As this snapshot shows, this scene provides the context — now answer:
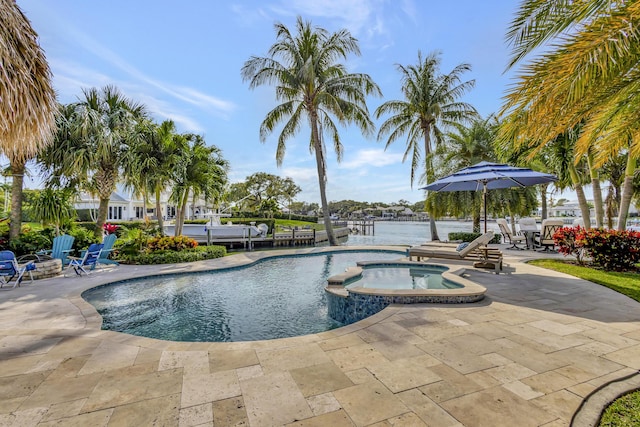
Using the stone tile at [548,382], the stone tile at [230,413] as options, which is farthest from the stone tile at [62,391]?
the stone tile at [548,382]

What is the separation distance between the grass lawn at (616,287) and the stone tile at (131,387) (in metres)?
3.63

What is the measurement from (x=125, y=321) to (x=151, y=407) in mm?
3827

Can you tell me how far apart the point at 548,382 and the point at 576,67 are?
140 inches

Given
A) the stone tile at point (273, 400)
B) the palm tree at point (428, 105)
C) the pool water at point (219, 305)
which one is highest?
the palm tree at point (428, 105)

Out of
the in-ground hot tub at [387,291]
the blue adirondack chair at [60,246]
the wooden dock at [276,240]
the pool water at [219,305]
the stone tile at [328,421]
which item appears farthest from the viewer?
the wooden dock at [276,240]

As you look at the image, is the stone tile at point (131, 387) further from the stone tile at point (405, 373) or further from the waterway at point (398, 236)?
the waterway at point (398, 236)

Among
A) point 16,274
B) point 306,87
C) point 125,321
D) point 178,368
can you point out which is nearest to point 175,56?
point 306,87

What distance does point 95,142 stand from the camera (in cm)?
1112

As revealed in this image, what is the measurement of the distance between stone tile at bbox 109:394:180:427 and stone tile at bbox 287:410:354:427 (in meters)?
0.96

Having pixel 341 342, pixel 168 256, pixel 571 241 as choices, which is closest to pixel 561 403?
pixel 341 342

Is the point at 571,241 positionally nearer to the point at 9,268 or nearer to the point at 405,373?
the point at 405,373

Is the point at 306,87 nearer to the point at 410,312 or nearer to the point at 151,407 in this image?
the point at 410,312

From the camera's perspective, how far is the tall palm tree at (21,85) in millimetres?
3596

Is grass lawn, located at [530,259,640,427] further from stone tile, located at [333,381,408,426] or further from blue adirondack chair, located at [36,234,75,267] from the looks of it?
blue adirondack chair, located at [36,234,75,267]
